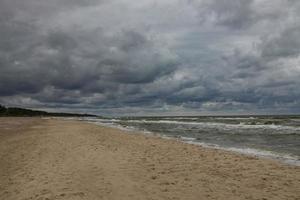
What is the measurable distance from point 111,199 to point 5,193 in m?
3.27

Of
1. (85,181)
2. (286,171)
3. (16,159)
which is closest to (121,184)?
(85,181)

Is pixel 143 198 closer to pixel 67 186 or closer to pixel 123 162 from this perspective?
pixel 67 186

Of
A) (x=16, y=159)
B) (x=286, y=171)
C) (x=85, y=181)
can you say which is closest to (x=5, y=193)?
(x=85, y=181)

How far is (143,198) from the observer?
29.5ft

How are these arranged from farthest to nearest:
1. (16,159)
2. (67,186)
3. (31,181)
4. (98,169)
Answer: (16,159), (98,169), (31,181), (67,186)

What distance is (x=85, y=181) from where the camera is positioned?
10898 millimetres

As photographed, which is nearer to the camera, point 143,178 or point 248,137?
point 143,178

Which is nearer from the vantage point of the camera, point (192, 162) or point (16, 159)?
point (192, 162)

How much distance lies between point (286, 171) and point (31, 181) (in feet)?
26.3

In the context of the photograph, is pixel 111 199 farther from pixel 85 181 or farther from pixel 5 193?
pixel 5 193

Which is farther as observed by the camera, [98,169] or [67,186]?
[98,169]

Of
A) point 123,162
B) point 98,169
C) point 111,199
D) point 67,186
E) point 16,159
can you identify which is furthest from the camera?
point 16,159

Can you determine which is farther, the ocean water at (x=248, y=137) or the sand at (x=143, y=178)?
the ocean water at (x=248, y=137)

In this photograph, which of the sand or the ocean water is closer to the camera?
the sand
